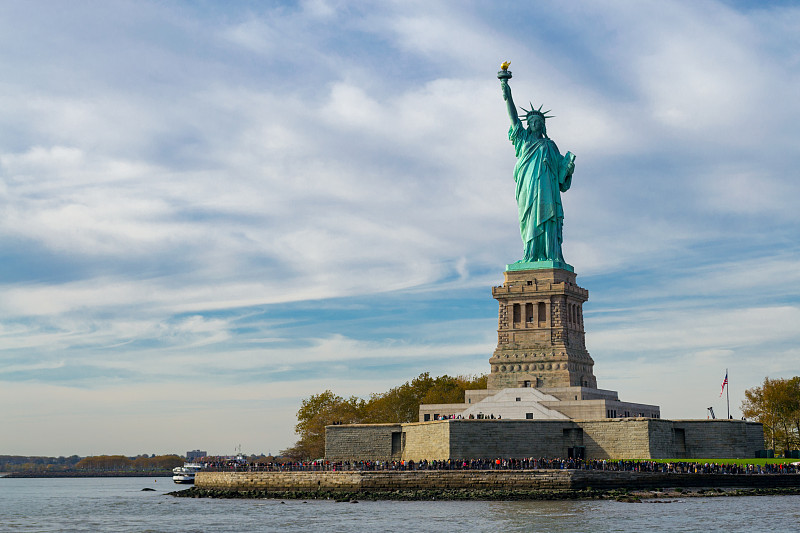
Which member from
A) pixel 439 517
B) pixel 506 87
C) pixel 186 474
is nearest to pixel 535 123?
pixel 506 87

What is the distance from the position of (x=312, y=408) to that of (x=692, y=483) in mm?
45027

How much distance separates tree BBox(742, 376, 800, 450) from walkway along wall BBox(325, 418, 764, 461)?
52.3 ft

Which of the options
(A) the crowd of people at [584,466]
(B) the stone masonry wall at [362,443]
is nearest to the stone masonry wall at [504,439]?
(A) the crowd of people at [584,466]

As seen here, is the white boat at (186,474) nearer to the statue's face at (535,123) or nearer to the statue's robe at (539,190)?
the statue's robe at (539,190)

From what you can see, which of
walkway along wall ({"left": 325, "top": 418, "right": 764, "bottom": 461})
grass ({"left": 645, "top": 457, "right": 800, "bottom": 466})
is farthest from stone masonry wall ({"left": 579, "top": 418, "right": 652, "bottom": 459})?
grass ({"left": 645, "top": 457, "right": 800, "bottom": 466})

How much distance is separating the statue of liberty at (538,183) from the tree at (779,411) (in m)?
19.7

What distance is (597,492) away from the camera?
55688 millimetres

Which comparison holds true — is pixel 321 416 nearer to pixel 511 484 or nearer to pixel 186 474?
pixel 186 474

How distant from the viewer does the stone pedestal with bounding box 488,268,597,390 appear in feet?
240

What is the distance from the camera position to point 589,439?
6512 centimetres

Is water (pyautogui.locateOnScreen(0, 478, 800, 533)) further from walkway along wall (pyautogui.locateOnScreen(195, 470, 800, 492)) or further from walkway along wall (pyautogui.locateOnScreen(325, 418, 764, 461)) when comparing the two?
walkway along wall (pyautogui.locateOnScreen(325, 418, 764, 461))

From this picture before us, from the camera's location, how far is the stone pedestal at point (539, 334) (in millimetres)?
73250

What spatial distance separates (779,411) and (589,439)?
957 inches

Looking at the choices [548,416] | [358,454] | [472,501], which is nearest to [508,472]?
[472,501]
